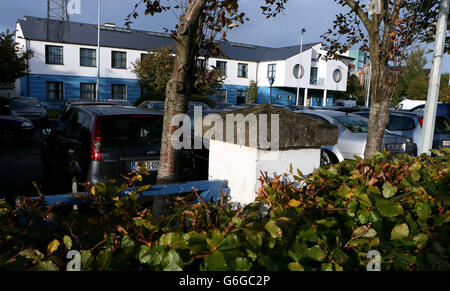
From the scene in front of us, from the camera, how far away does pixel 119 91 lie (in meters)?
37.1

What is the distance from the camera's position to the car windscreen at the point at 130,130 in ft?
17.9

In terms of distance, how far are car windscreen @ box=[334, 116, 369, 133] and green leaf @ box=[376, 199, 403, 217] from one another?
824cm

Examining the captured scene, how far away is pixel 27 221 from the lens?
174 centimetres

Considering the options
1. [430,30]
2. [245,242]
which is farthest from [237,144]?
[430,30]

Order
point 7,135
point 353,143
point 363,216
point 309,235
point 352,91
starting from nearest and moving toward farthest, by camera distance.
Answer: point 309,235
point 363,216
point 353,143
point 7,135
point 352,91

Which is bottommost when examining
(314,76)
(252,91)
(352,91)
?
(252,91)

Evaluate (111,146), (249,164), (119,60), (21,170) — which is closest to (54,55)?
(119,60)

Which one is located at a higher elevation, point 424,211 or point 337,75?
point 337,75

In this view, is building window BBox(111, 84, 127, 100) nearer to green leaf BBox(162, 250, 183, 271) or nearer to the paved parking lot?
the paved parking lot

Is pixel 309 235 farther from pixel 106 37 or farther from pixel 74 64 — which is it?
pixel 106 37

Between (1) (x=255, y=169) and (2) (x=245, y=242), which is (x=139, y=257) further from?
(1) (x=255, y=169)

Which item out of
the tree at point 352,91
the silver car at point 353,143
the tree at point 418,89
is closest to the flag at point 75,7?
the silver car at point 353,143

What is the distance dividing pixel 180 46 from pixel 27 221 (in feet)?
5.78

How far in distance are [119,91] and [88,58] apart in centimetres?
428
